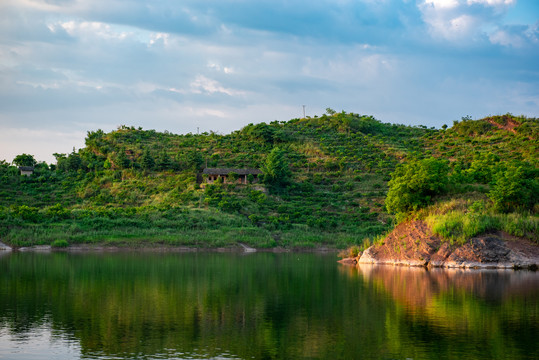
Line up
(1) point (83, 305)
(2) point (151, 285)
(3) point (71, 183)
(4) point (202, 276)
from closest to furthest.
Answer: (1) point (83, 305), (2) point (151, 285), (4) point (202, 276), (3) point (71, 183)

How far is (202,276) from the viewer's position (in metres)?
40.8

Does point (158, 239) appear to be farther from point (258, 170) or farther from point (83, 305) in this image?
point (83, 305)

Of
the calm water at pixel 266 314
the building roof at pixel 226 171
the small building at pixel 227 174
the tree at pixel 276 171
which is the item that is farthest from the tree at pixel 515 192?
the building roof at pixel 226 171

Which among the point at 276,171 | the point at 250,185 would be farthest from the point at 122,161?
the point at 276,171

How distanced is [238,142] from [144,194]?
105ft

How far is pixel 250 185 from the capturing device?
304 feet

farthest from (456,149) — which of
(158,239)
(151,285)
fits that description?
(151,285)

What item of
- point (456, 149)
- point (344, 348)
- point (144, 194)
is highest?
point (456, 149)

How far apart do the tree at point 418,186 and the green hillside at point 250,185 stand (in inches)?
26.1

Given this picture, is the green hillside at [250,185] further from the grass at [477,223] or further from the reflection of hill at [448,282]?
the reflection of hill at [448,282]

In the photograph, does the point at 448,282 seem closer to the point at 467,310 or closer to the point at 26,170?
the point at 467,310

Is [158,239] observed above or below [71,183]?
below

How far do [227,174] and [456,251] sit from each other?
52.7m

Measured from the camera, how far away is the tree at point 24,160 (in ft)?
354
